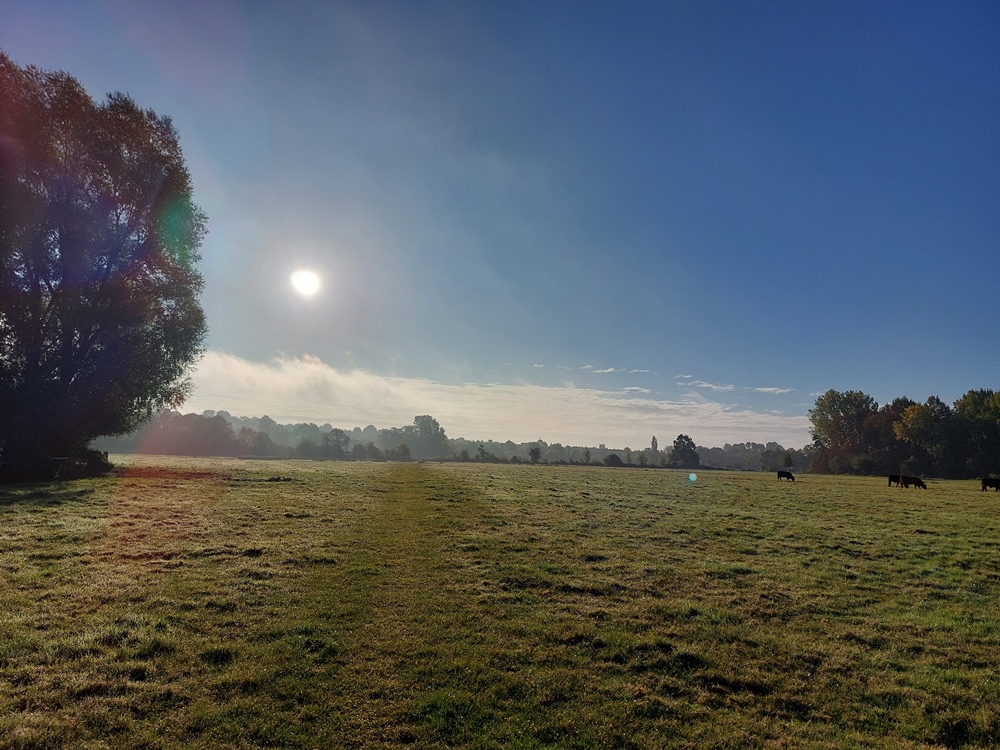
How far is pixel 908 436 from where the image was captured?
370 ft

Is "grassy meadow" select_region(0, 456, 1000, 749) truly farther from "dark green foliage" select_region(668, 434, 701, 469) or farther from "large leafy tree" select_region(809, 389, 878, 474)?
"dark green foliage" select_region(668, 434, 701, 469)

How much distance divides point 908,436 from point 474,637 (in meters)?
144

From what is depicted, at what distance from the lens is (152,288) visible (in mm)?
39812

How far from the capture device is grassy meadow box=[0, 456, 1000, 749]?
7164mm

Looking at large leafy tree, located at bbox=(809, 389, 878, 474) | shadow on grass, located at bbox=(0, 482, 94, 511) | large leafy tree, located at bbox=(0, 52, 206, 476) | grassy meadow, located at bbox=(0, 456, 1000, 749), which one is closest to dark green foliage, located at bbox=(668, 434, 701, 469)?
large leafy tree, located at bbox=(809, 389, 878, 474)

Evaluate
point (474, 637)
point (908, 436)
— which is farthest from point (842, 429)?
point (474, 637)

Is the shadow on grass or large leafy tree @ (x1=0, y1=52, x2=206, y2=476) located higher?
large leafy tree @ (x1=0, y1=52, x2=206, y2=476)

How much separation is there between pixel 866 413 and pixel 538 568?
6482 inches

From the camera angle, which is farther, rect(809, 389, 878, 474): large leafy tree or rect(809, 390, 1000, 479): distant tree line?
rect(809, 389, 878, 474): large leafy tree

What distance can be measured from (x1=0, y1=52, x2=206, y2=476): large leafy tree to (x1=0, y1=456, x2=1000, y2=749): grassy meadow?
16.3m

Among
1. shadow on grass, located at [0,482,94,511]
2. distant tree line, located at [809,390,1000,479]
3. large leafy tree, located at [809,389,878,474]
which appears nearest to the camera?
shadow on grass, located at [0,482,94,511]

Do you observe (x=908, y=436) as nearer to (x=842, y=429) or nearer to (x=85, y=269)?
(x=842, y=429)

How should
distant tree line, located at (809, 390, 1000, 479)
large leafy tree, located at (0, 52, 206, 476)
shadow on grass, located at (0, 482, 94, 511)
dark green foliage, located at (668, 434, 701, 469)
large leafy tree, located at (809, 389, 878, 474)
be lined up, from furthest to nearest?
dark green foliage, located at (668, 434, 701, 469), large leafy tree, located at (809, 389, 878, 474), distant tree line, located at (809, 390, 1000, 479), large leafy tree, located at (0, 52, 206, 476), shadow on grass, located at (0, 482, 94, 511)

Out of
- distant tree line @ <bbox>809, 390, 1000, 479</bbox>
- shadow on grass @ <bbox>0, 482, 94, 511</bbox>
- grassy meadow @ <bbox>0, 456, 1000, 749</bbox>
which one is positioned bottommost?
grassy meadow @ <bbox>0, 456, 1000, 749</bbox>
